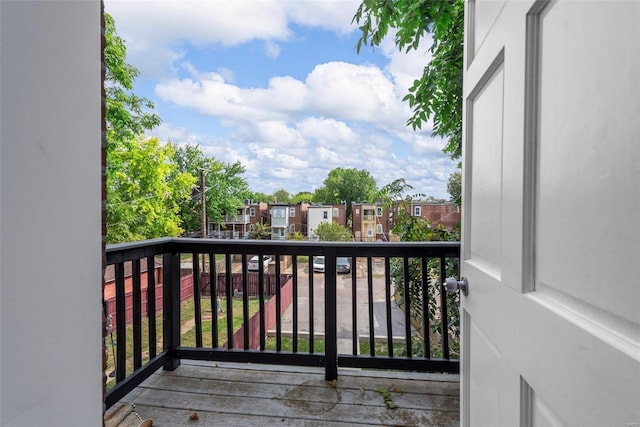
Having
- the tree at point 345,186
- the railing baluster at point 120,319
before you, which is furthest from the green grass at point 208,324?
the tree at point 345,186

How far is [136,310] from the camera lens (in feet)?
6.77

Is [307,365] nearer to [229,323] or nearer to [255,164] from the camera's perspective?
[229,323]

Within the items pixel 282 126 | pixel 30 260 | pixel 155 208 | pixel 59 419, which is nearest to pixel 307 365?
pixel 59 419

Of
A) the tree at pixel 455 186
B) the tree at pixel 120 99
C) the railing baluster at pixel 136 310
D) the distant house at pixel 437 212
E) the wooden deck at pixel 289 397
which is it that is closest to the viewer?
the wooden deck at pixel 289 397

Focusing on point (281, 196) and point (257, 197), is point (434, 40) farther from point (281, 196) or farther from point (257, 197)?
point (281, 196)

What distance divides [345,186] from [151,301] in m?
16.6

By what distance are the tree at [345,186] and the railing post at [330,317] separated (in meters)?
14.3

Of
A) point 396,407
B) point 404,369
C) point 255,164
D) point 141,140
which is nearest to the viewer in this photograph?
point 396,407

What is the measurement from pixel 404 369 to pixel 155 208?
10976 millimetres

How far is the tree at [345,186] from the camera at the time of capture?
56.2 ft

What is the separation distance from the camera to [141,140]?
1066 centimetres

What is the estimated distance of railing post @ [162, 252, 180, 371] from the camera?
7.56 feet

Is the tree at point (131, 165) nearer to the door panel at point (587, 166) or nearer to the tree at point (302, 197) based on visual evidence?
the tree at point (302, 197)

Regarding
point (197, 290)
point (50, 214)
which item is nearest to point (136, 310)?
point (197, 290)
